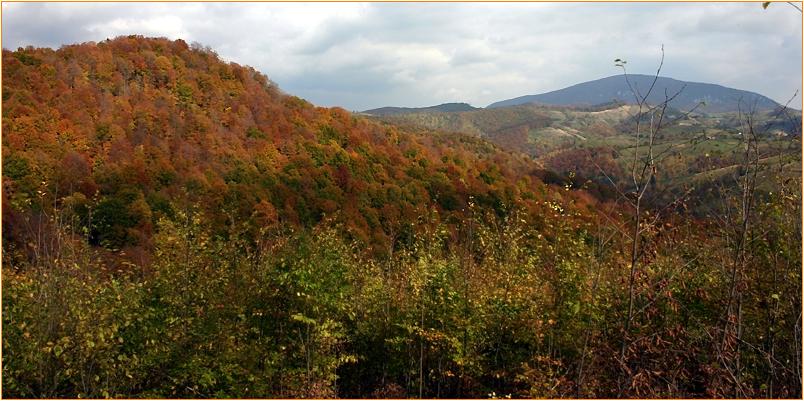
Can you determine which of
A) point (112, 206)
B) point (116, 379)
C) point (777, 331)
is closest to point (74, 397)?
point (116, 379)

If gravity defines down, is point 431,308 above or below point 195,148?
below

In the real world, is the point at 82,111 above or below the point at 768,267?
above

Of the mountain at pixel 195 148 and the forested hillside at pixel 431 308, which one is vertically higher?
the mountain at pixel 195 148

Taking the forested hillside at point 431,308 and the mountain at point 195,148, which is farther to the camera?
the mountain at point 195,148

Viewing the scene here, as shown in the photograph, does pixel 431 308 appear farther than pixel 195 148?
No

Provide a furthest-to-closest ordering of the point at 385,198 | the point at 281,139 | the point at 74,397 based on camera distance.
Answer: the point at 281,139 → the point at 385,198 → the point at 74,397

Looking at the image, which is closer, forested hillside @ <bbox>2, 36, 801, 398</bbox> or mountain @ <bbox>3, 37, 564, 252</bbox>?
forested hillside @ <bbox>2, 36, 801, 398</bbox>

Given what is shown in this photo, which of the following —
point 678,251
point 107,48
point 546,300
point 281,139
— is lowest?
point 546,300

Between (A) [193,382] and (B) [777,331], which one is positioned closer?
(B) [777,331]

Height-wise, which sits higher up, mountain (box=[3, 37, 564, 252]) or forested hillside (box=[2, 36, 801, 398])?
mountain (box=[3, 37, 564, 252])

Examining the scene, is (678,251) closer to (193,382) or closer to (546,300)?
(546,300)

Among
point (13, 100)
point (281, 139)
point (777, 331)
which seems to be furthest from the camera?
point (281, 139)
